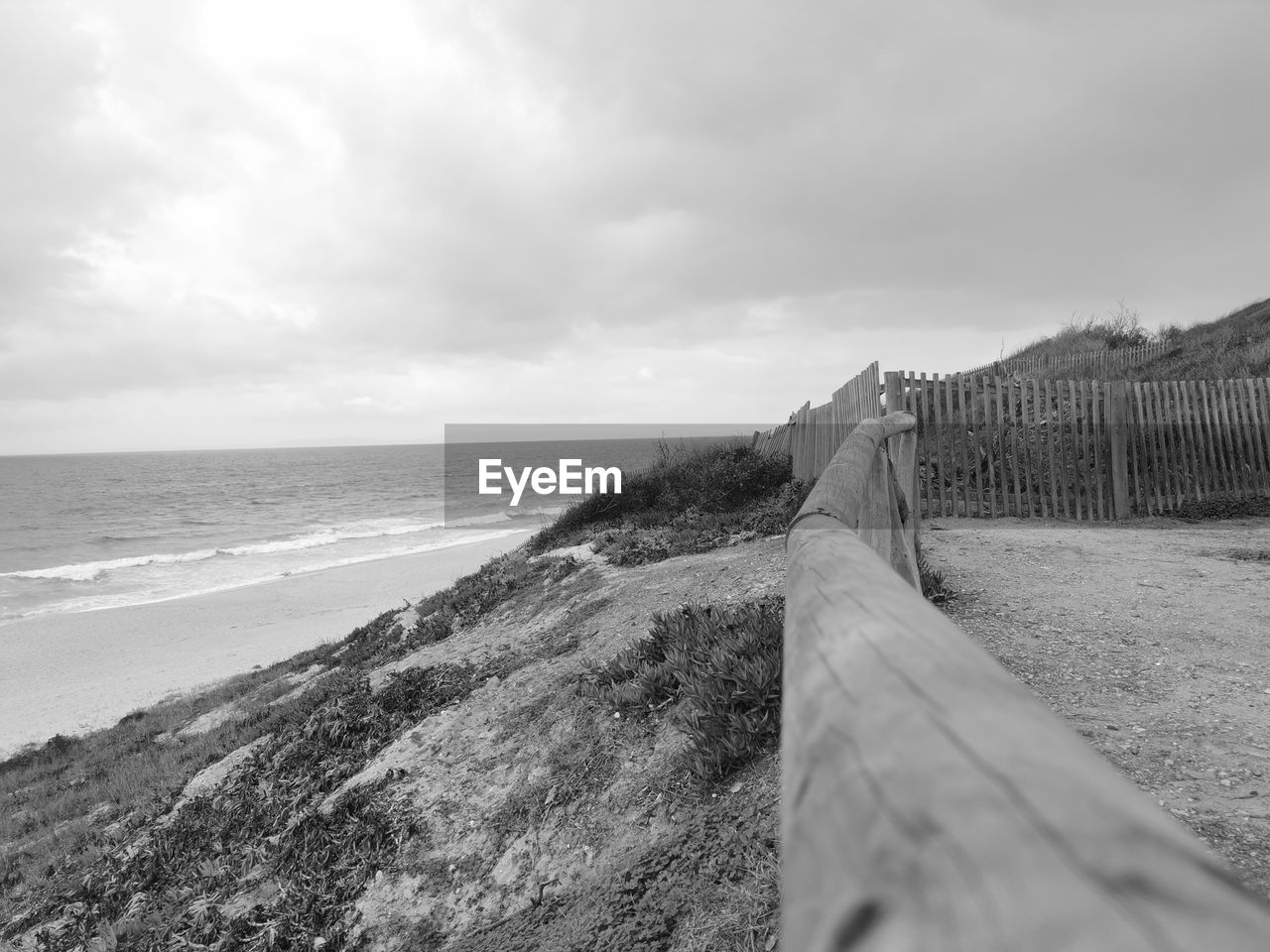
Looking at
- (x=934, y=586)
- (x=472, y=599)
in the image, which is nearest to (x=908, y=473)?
(x=934, y=586)

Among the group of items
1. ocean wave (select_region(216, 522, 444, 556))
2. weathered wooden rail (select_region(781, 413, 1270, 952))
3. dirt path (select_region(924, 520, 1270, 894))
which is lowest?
ocean wave (select_region(216, 522, 444, 556))

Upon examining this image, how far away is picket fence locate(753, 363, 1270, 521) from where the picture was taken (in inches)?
388

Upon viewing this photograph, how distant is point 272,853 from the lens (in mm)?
4344

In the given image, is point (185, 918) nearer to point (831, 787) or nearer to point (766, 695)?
point (766, 695)

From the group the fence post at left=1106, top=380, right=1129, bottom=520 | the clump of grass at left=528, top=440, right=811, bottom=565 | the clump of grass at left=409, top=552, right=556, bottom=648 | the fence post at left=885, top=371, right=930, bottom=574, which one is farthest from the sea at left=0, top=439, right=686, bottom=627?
the fence post at left=885, top=371, right=930, bottom=574

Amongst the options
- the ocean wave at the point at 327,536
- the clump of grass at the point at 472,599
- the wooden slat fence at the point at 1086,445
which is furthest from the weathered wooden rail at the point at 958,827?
the ocean wave at the point at 327,536

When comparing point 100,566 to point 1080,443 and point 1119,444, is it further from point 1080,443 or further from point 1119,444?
point 1119,444

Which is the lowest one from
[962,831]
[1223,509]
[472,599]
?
[472,599]

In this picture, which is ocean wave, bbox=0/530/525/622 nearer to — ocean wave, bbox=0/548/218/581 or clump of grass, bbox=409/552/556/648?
ocean wave, bbox=0/548/218/581

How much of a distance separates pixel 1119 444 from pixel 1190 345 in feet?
47.3

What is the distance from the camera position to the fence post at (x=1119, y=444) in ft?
32.6

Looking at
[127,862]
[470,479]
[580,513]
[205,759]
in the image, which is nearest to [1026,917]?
[127,862]

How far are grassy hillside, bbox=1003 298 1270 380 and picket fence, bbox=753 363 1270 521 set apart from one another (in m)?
3.77

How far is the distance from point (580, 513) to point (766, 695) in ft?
31.5
